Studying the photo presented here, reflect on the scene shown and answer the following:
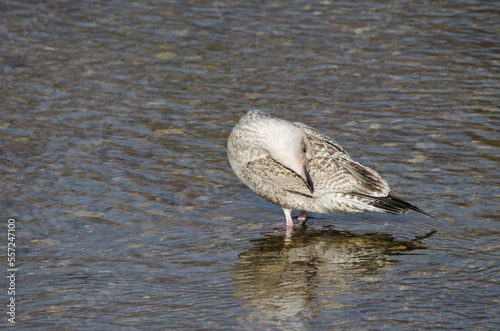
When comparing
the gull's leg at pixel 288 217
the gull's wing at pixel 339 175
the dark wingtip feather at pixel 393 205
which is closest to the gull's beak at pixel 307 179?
the gull's wing at pixel 339 175

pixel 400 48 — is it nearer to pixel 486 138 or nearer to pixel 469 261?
pixel 486 138

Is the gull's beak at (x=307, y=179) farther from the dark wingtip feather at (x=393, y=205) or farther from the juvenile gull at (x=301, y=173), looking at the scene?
the dark wingtip feather at (x=393, y=205)

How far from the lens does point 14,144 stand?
9.29 m

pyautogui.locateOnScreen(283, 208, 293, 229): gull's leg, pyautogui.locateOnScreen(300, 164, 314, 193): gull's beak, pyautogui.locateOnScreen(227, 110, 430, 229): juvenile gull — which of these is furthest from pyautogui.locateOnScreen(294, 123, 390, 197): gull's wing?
pyautogui.locateOnScreen(283, 208, 293, 229): gull's leg

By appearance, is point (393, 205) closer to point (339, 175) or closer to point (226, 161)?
point (339, 175)

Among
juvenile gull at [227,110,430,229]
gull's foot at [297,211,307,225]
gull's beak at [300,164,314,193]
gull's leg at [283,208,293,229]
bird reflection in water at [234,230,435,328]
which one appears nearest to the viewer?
bird reflection in water at [234,230,435,328]

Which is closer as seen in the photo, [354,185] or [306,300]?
[306,300]

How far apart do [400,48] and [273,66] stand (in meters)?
2.12

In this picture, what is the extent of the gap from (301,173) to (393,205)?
0.92 meters

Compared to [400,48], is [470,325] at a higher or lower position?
lower

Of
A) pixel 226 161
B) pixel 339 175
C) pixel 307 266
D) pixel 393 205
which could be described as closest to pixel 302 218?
pixel 339 175

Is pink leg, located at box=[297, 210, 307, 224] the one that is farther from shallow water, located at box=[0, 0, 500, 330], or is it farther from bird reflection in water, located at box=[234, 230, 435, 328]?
bird reflection in water, located at box=[234, 230, 435, 328]

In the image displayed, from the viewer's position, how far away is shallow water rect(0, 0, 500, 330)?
20.2ft

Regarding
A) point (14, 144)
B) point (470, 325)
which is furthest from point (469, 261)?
point (14, 144)
